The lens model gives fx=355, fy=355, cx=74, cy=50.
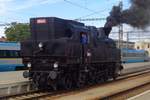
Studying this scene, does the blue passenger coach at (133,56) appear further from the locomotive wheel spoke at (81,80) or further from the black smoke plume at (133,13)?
the locomotive wheel spoke at (81,80)

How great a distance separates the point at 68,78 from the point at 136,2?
9.87 meters

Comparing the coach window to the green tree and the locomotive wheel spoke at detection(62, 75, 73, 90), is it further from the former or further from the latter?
the green tree

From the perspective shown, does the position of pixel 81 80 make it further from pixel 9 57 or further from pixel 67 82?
pixel 9 57

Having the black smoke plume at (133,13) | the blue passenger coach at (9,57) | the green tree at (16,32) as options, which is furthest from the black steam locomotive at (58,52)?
the green tree at (16,32)

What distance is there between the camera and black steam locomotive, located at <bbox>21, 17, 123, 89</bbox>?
1806 centimetres

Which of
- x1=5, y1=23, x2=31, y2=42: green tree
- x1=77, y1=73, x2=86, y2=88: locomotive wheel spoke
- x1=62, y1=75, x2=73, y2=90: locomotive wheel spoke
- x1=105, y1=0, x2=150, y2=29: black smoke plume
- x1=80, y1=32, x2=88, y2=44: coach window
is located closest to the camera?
x1=62, y1=75, x2=73, y2=90: locomotive wheel spoke

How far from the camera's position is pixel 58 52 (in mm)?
17984

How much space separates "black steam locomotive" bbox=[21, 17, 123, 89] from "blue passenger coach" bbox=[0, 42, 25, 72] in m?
15.1

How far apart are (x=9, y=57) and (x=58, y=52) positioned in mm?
18150

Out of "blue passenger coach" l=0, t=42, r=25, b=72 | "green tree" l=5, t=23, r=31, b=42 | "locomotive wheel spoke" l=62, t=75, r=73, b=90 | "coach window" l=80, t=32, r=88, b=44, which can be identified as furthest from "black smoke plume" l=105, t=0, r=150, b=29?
"green tree" l=5, t=23, r=31, b=42

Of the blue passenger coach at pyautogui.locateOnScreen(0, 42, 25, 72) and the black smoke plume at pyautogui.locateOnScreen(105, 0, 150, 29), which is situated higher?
the black smoke plume at pyautogui.locateOnScreen(105, 0, 150, 29)

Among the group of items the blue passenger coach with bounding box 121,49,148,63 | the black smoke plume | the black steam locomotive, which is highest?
the black smoke plume

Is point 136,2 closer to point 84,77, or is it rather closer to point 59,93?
point 84,77

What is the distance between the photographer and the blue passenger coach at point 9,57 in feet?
113
